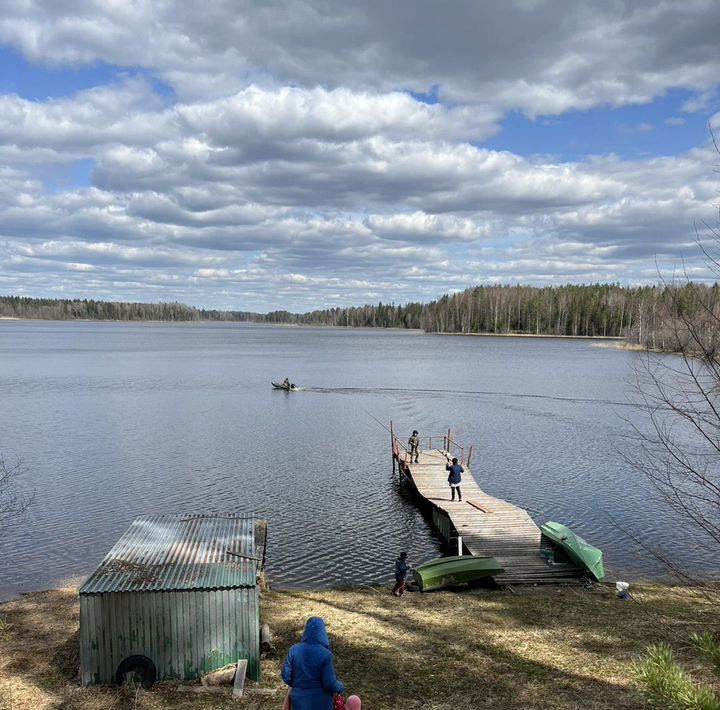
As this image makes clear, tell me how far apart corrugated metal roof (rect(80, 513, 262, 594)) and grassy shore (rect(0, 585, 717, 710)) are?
2.05 metres

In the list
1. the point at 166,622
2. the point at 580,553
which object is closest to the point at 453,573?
the point at 580,553

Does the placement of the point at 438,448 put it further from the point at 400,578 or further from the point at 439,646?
the point at 439,646

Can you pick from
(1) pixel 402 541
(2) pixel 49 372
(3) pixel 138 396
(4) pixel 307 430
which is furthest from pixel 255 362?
(1) pixel 402 541

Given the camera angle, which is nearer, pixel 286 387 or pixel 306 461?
pixel 306 461

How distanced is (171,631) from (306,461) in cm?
2565

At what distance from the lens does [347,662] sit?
46.7ft

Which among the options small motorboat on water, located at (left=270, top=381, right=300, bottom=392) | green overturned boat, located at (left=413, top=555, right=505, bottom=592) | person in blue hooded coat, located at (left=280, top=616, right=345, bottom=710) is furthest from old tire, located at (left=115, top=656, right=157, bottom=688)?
small motorboat on water, located at (left=270, top=381, right=300, bottom=392)

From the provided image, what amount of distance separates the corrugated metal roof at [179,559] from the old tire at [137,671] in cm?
147

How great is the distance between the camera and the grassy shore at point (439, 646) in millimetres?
12375

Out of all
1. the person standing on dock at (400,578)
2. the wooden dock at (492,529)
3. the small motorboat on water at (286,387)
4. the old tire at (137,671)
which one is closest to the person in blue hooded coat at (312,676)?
the old tire at (137,671)

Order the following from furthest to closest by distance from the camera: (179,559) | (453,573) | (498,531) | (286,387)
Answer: (286,387) → (498,531) → (453,573) → (179,559)

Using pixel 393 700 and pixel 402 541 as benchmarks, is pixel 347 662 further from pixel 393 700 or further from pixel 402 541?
pixel 402 541

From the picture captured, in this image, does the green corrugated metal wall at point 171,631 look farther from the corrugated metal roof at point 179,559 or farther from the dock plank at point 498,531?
the dock plank at point 498,531

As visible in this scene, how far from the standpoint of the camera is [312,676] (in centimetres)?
798
